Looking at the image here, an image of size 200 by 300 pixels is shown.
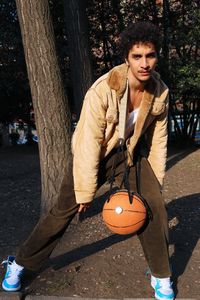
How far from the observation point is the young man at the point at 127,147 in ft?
11.1

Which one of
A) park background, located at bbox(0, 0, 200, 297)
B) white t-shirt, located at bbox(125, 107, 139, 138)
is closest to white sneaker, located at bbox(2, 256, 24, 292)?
park background, located at bbox(0, 0, 200, 297)

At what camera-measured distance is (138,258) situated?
454 centimetres

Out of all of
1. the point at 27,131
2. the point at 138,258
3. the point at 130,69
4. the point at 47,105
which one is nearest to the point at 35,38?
the point at 47,105

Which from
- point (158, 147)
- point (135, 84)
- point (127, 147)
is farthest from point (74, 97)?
point (135, 84)

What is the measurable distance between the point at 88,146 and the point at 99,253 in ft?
5.25

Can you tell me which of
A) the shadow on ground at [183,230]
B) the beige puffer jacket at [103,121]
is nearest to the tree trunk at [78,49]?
the shadow on ground at [183,230]

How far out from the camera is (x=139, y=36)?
11.1 ft

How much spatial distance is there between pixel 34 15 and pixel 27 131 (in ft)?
42.9

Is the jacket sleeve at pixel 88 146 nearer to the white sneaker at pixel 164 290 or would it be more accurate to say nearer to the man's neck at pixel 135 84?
the man's neck at pixel 135 84

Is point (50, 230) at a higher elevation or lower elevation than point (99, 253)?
higher

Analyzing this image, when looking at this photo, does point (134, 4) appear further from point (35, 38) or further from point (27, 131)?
point (35, 38)

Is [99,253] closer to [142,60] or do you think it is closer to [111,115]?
[111,115]

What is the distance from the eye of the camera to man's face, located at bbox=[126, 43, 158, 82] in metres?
3.37

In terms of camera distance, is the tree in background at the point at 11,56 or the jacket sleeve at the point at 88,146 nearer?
the jacket sleeve at the point at 88,146
